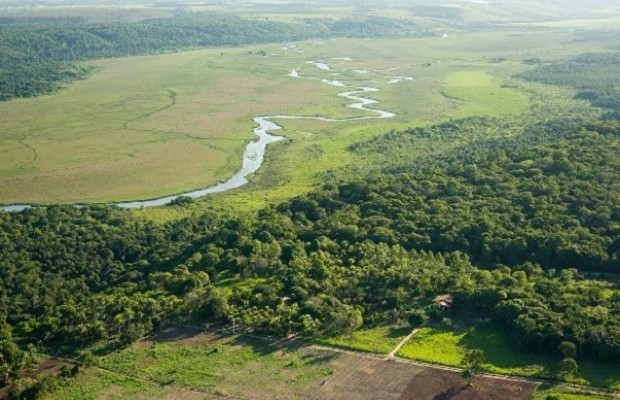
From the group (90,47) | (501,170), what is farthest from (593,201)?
(90,47)

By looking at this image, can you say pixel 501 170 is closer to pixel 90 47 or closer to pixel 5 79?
pixel 5 79

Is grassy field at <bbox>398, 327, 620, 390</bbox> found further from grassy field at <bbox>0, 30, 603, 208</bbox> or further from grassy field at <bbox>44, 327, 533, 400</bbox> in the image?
grassy field at <bbox>0, 30, 603, 208</bbox>

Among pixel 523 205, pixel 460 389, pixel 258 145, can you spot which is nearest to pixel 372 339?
pixel 460 389

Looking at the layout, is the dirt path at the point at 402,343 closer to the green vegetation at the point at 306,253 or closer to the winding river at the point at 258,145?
the green vegetation at the point at 306,253

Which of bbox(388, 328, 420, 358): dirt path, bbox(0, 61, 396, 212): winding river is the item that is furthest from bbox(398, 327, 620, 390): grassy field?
bbox(0, 61, 396, 212): winding river

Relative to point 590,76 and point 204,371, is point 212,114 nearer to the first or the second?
point 590,76

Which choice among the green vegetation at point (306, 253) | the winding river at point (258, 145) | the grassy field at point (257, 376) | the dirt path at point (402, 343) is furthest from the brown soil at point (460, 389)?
the winding river at point (258, 145)
